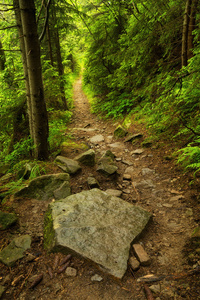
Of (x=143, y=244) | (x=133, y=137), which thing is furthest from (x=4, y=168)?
(x=133, y=137)

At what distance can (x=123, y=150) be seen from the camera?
6.93 m

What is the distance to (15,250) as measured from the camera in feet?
8.47

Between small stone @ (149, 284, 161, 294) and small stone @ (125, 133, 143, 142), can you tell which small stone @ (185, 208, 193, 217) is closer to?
small stone @ (149, 284, 161, 294)

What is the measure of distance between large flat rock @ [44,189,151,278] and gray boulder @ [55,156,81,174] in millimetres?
1271

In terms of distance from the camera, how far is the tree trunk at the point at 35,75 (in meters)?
3.94

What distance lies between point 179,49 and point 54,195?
26.0ft

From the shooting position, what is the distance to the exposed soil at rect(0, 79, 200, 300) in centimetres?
208

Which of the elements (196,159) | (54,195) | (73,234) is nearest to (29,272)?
(73,234)

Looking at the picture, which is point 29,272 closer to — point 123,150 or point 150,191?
point 150,191

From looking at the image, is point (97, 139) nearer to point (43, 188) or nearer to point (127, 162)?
point (127, 162)

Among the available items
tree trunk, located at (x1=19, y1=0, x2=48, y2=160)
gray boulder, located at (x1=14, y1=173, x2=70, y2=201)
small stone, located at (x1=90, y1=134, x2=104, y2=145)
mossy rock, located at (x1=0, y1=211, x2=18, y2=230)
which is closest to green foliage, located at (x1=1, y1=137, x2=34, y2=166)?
tree trunk, located at (x1=19, y1=0, x2=48, y2=160)

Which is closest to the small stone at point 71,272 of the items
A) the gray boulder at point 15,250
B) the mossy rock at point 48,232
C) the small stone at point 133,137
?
the mossy rock at point 48,232

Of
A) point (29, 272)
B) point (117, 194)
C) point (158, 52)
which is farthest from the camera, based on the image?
point (158, 52)

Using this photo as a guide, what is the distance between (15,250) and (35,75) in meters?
3.86
